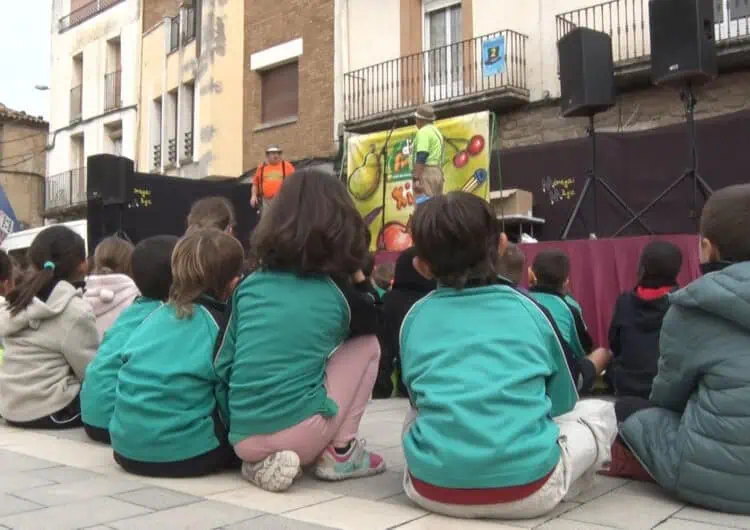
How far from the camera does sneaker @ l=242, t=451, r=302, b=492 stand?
315 centimetres

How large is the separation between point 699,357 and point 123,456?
2435 millimetres

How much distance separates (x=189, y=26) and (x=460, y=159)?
456 inches

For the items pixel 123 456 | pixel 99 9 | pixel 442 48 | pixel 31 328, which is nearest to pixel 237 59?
pixel 442 48

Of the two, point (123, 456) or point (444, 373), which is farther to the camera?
point (123, 456)

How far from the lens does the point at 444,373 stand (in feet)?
9.11

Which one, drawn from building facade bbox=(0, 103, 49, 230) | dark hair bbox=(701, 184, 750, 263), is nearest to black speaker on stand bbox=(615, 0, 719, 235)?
dark hair bbox=(701, 184, 750, 263)

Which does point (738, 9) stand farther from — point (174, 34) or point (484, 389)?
point (174, 34)

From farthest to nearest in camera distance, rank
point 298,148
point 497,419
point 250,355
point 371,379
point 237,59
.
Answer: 1. point 237,59
2. point 298,148
3. point 371,379
4. point 250,355
5. point 497,419

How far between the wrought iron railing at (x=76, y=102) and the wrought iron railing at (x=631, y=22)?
16.8 meters

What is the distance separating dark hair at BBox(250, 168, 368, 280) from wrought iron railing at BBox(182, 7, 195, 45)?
17.0 metres

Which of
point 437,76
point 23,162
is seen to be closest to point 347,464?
point 437,76

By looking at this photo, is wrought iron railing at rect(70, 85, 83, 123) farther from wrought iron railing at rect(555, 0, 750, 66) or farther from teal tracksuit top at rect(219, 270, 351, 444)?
teal tracksuit top at rect(219, 270, 351, 444)

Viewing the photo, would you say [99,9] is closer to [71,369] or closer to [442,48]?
[442,48]

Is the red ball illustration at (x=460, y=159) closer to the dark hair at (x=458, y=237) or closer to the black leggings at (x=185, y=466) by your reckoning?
the black leggings at (x=185, y=466)
